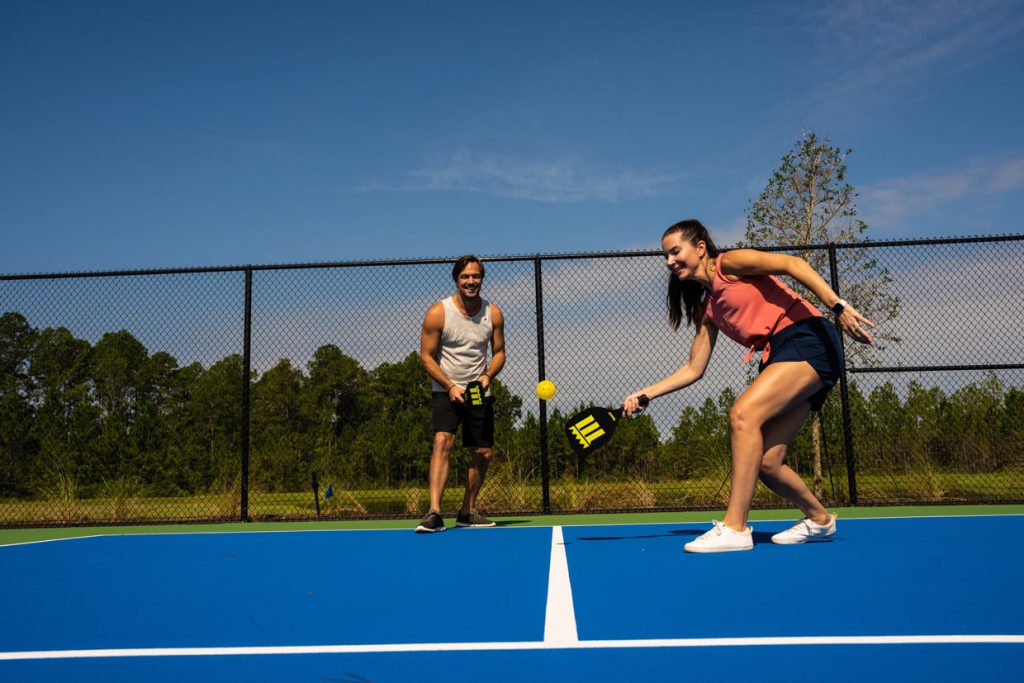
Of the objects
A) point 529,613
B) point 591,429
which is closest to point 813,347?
point 591,429

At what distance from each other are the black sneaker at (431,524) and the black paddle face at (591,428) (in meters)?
1.43

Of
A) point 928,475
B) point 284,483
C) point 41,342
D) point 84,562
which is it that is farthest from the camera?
Answer: point 41,342

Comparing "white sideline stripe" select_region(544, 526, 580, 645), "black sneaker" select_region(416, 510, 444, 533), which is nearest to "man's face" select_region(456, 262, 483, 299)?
"black sneaker" select_region(416, 510, 444, 533)

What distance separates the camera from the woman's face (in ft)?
14.2

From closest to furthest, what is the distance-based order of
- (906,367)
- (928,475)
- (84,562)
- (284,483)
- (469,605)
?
(469,605) < (84,562) < (906,367) < (928,475) < (284,483)

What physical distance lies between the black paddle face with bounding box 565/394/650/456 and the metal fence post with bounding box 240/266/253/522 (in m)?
3.94

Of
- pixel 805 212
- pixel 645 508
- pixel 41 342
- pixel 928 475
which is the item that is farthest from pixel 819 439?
pixel 41 342

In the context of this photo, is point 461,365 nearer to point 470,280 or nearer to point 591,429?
point 470,280

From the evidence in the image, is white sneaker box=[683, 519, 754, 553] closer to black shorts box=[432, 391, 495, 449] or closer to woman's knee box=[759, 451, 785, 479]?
woman's knee box=[759, 451, 785, 479]

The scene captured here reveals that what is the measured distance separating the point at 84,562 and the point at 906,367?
7115 mm

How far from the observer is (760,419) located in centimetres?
394

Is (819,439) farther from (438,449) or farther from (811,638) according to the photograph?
(811,638)

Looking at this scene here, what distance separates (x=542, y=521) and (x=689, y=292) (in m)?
2.90

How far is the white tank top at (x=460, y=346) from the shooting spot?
588 cm
